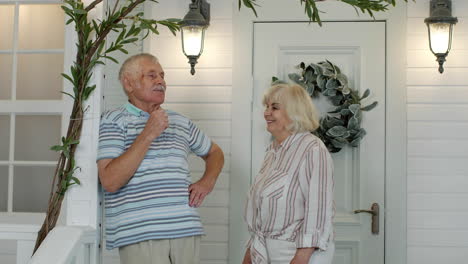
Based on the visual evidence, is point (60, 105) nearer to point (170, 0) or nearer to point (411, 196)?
point (170, 0)

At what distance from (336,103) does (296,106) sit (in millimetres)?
1065

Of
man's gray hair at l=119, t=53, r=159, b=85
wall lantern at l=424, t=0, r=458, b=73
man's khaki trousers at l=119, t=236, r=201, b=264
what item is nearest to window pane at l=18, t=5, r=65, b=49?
man's gray hair at l=119, t=53, r=159, b=85

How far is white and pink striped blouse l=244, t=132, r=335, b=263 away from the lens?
283 cm

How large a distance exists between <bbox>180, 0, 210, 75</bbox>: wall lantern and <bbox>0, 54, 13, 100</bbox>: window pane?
1080 mm

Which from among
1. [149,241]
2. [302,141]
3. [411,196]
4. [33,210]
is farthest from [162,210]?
[411,196]

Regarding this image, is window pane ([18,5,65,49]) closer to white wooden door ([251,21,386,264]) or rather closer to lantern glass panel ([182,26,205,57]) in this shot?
lantern glass panel ([182,26,205,57])

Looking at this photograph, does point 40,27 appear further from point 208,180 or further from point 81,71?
point 208,180

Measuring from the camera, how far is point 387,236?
401 cm

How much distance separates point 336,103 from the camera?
13.2 feet

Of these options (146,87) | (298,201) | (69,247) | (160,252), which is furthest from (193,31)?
(69,247)

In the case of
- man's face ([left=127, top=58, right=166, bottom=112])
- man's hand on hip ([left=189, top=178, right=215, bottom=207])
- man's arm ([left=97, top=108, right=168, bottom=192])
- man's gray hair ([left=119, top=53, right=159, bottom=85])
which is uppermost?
man's gray hair ([left=119, top=53, right=159, bottom=85])

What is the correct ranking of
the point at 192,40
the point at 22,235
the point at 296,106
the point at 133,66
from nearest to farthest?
the point at 22,235
the point at 133,66
the point at 296,106
the point at 192,40

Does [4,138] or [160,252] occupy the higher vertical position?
[4,138]

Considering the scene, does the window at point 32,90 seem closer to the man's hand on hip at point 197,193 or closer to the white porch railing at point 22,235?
the white porch railing at point 22,235
